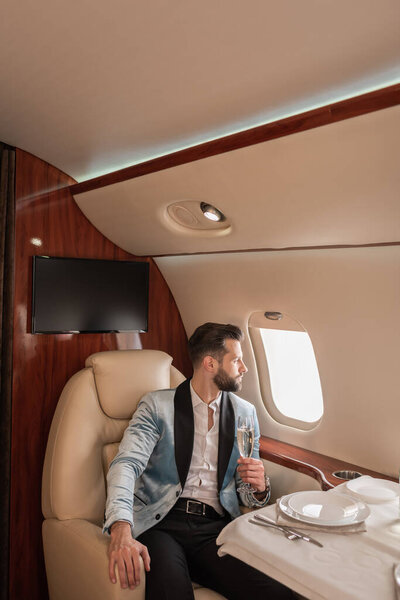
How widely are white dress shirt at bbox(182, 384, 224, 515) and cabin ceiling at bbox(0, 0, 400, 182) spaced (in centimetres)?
129

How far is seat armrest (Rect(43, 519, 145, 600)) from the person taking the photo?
2.04 m

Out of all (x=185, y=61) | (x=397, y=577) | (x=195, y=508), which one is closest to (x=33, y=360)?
A: (x=195, y=508)

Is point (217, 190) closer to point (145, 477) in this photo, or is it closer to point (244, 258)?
point (244, 258)

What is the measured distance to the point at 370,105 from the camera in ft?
4.96

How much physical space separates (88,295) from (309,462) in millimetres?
1615

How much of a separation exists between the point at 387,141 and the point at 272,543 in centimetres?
Result: 125

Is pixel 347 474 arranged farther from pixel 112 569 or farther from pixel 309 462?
pixel 112 569

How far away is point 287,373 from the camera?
3.55m

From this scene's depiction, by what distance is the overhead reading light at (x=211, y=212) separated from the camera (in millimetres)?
2654

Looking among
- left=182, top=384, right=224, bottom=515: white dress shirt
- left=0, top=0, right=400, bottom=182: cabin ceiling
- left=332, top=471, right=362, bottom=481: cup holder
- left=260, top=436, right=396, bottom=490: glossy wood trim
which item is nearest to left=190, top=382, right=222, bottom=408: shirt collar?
left=182, top=384, right=224, bottom=515: white dress shirt

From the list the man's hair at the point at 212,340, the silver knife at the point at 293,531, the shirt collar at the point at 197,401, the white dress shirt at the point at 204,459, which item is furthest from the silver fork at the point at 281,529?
the man's hair at the point at 212,340

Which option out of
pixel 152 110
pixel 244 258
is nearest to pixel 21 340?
pixel 244 258

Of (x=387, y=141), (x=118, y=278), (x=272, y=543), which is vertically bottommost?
(x=272, y=543)

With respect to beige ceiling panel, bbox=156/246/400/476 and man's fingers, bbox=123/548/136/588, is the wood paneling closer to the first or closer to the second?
beige ceiling panel, bbox=156/246/400/476
